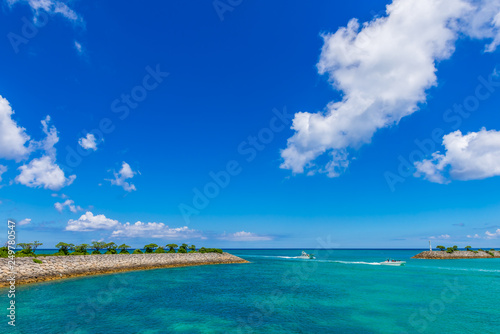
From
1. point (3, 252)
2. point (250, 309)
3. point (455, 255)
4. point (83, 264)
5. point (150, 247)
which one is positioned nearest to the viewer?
point (250, 309)

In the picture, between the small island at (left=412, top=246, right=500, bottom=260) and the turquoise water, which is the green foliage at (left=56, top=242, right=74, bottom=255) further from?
the small island at (left=412, top=246, right=500, bottom=260)

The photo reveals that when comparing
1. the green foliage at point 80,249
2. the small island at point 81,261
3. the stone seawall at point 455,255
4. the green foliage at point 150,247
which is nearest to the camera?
the small island at point 81,261

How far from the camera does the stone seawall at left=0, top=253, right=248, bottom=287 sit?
41.2 meters

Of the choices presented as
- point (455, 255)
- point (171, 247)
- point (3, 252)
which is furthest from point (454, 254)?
point (3, 252)

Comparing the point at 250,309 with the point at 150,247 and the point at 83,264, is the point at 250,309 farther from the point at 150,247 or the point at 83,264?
the point at 150,247

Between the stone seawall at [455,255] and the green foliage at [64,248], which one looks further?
the stone seawall at [455,255]

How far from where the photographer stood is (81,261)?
52656mm

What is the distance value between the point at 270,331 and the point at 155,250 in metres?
67.0

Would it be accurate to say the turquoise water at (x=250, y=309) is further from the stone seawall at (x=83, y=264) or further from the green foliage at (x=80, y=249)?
the green foliage at (x=80, y=249)

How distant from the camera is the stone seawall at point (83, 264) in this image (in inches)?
1621

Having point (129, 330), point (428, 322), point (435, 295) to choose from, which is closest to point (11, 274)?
point (129, 330)

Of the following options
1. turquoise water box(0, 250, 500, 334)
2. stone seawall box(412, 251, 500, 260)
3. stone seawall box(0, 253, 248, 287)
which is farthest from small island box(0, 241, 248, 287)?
stone seawall box(412, 251, 500, 260)

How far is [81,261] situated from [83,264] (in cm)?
95

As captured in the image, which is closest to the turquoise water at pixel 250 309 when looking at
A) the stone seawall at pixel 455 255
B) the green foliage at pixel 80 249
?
the green foliage at pixel 80 249
